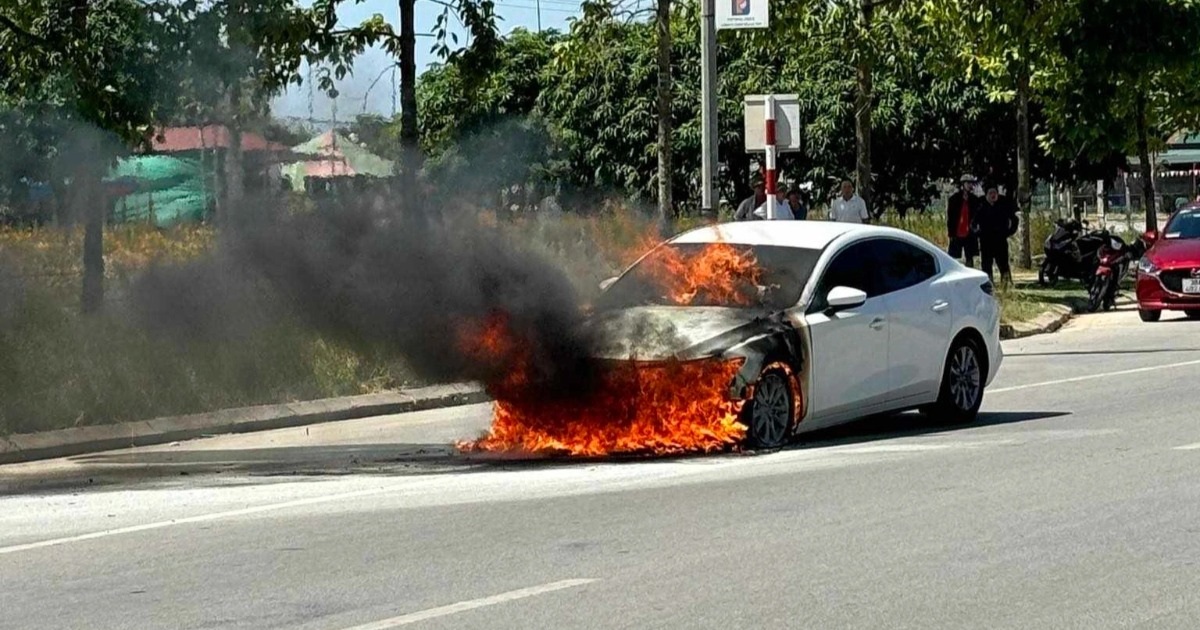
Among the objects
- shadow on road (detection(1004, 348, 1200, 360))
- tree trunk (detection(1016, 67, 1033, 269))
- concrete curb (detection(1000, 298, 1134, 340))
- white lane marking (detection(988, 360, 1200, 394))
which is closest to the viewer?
white lane marking (detection(988, 360, 1200, 394))

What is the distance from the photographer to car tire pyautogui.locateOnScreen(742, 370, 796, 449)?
41.0ft

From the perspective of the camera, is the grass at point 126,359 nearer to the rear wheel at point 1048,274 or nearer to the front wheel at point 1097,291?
the front wheel at point 1097,291

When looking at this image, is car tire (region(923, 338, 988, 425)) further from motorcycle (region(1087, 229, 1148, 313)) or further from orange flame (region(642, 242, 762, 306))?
motorcycle (region(1087, 229, 1148, 313))

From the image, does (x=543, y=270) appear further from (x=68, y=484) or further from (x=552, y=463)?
(x=68, y=484)

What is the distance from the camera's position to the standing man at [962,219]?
30266 mm

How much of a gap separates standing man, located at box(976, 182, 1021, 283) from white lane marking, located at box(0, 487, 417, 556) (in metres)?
19.7

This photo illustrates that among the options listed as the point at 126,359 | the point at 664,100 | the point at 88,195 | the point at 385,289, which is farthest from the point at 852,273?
the point at 664,100

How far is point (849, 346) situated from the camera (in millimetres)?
13148

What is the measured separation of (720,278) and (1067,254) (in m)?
21.1

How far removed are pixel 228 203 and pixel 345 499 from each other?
15.9 ft

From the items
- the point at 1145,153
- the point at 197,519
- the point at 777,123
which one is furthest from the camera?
the point at 1145,153

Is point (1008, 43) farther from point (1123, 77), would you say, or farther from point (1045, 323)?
point (1045, 323)

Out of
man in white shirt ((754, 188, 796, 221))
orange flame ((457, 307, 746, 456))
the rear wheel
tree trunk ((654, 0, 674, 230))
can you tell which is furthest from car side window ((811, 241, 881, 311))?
the rear wheel

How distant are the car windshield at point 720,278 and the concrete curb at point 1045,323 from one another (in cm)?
1180
